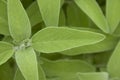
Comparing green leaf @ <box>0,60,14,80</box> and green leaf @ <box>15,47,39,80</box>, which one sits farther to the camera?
green leaf @ <box>0,60,14,80</box>

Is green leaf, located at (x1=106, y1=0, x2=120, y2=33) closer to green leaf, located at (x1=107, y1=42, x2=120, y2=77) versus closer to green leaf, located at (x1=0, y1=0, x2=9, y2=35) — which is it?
green leaf, located at (x1=107, y1=42, x2=120, y2=77)

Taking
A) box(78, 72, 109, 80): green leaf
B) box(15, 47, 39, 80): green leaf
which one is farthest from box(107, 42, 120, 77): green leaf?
box(15, 47, 39, 80): green leaf

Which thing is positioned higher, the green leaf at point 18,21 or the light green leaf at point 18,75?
the green leaf at point 18,21

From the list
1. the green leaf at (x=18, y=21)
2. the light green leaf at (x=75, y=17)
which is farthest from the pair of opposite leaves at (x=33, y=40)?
the light green leaf at (x=75, y=17)

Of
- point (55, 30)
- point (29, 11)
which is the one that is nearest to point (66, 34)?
point (55, 30)

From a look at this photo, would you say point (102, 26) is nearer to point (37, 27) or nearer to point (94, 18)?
point (94, 18)

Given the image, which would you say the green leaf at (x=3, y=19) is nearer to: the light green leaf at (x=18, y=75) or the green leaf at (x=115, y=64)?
the light green leaf at (x=18, y=75)
